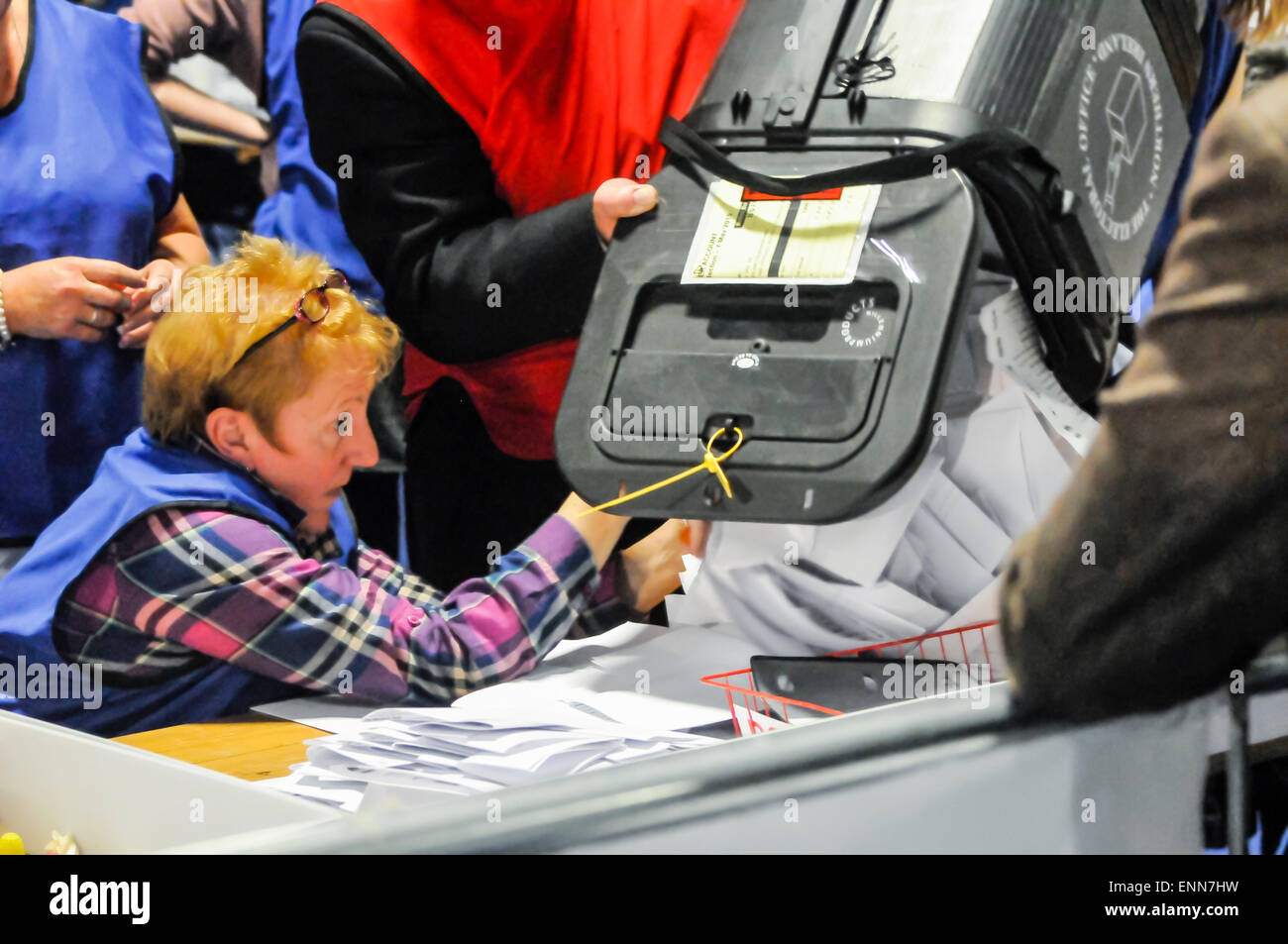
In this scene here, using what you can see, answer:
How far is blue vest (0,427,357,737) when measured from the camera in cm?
108

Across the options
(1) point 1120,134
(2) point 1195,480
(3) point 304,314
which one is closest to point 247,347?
(3) point 304,314

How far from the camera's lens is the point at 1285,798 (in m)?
0.85

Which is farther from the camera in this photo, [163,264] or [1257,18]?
[163,264]

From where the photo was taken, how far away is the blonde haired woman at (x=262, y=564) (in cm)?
102

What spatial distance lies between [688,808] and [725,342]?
0.39 metres

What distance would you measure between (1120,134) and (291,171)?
1054mm

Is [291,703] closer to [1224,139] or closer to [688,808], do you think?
[688,808]

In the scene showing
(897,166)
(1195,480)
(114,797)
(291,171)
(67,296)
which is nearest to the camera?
(1195,480)

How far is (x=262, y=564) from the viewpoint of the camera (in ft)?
3.38

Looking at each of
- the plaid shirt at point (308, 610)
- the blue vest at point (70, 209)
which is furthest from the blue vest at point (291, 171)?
the plaid shirt at point (308, 610)

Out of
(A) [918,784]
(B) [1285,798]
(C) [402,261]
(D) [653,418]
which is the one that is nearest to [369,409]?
(C) [402,261]

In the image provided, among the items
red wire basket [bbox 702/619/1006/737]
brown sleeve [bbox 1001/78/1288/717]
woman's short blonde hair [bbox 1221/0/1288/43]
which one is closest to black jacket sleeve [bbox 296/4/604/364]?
red wire basket [bbox 702/619/1006/737]

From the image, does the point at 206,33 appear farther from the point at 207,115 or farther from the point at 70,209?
the point at 70,209

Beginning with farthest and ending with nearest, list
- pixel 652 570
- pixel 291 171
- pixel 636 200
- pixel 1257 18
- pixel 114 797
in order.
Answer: pixel 291 171 → pixel 652 570 → pixel 1257 18 → pixel 636 200 → pixel 114 797
